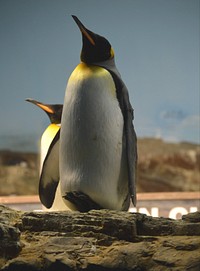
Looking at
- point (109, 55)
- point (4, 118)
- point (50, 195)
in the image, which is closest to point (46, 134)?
point (50, 195)

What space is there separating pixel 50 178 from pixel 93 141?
0.48 m

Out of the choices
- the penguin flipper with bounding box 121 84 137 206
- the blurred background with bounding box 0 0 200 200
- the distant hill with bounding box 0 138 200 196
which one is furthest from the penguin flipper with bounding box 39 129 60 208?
the distant hill with bounding box 0 138 200 196

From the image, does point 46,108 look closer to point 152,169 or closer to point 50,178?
point 50,178

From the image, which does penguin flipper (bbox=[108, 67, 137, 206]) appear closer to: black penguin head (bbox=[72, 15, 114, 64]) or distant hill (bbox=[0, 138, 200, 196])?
black penguin head (bbox=[72, 15, 114, 64])

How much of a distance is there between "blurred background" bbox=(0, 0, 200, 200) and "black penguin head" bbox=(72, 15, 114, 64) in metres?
2.36

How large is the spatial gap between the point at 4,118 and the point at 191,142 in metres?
1.75

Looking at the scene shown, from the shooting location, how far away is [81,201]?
6.42ft

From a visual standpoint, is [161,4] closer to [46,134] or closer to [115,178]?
[46,134]

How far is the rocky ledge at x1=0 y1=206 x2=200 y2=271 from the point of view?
5.10ft

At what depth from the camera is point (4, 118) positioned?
16.3 feet

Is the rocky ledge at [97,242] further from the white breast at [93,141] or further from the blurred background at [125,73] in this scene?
the blurred background at [125,73]

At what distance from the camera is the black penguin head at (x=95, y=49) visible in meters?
2.04

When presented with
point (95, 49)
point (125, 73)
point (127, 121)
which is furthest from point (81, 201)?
point (125, 73)

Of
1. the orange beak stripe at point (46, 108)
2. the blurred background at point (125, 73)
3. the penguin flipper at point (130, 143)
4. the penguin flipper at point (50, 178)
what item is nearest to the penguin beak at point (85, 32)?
the penguin flipper at point (130, 143)
